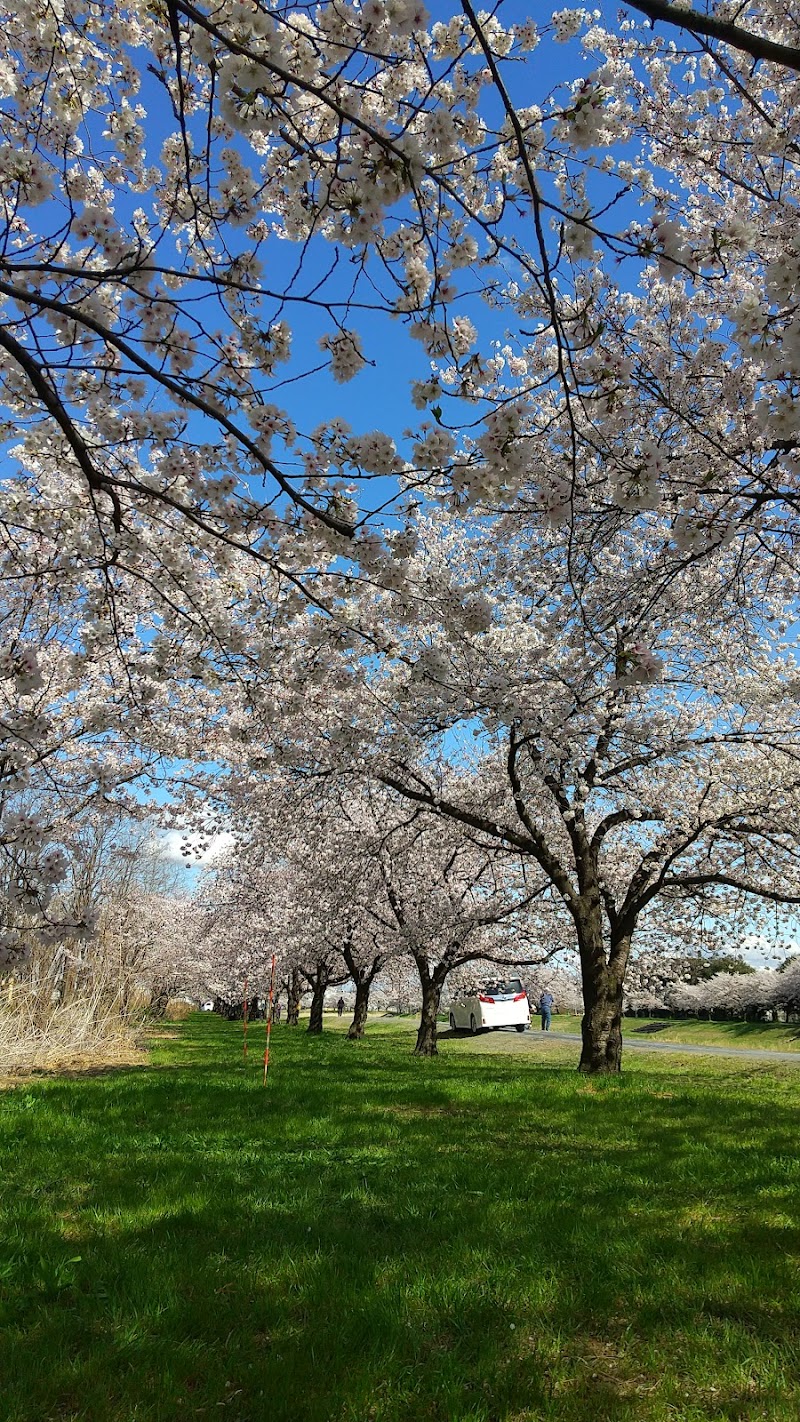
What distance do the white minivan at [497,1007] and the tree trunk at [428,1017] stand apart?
1221 cm

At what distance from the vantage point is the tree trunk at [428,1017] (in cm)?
1537

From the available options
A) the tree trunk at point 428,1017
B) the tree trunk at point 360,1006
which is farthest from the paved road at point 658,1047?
the tree trunk at point 428,1017

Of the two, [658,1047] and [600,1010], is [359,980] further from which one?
[600,1010]

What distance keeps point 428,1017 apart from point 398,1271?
12908 millimetres

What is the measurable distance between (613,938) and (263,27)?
1049cm

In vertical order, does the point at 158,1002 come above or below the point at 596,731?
below

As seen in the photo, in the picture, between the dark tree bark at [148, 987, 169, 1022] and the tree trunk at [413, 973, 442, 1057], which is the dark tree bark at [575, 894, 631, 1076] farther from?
the dark tree bark at [148, 987, 169, 1022]

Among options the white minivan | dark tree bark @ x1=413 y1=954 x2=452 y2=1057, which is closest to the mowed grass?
dark tree bark @ x1=413 y1=954 x2=452 y2=1057

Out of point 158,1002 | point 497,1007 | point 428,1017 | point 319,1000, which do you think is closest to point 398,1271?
point 428,1017

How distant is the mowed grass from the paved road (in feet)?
44.4

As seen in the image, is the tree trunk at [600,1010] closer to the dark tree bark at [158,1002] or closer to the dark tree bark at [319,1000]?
the dark tree bark at [319,1000]

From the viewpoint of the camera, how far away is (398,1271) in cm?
322

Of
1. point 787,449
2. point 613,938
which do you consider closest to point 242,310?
point 787,449

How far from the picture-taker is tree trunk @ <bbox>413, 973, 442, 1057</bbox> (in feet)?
50.4
